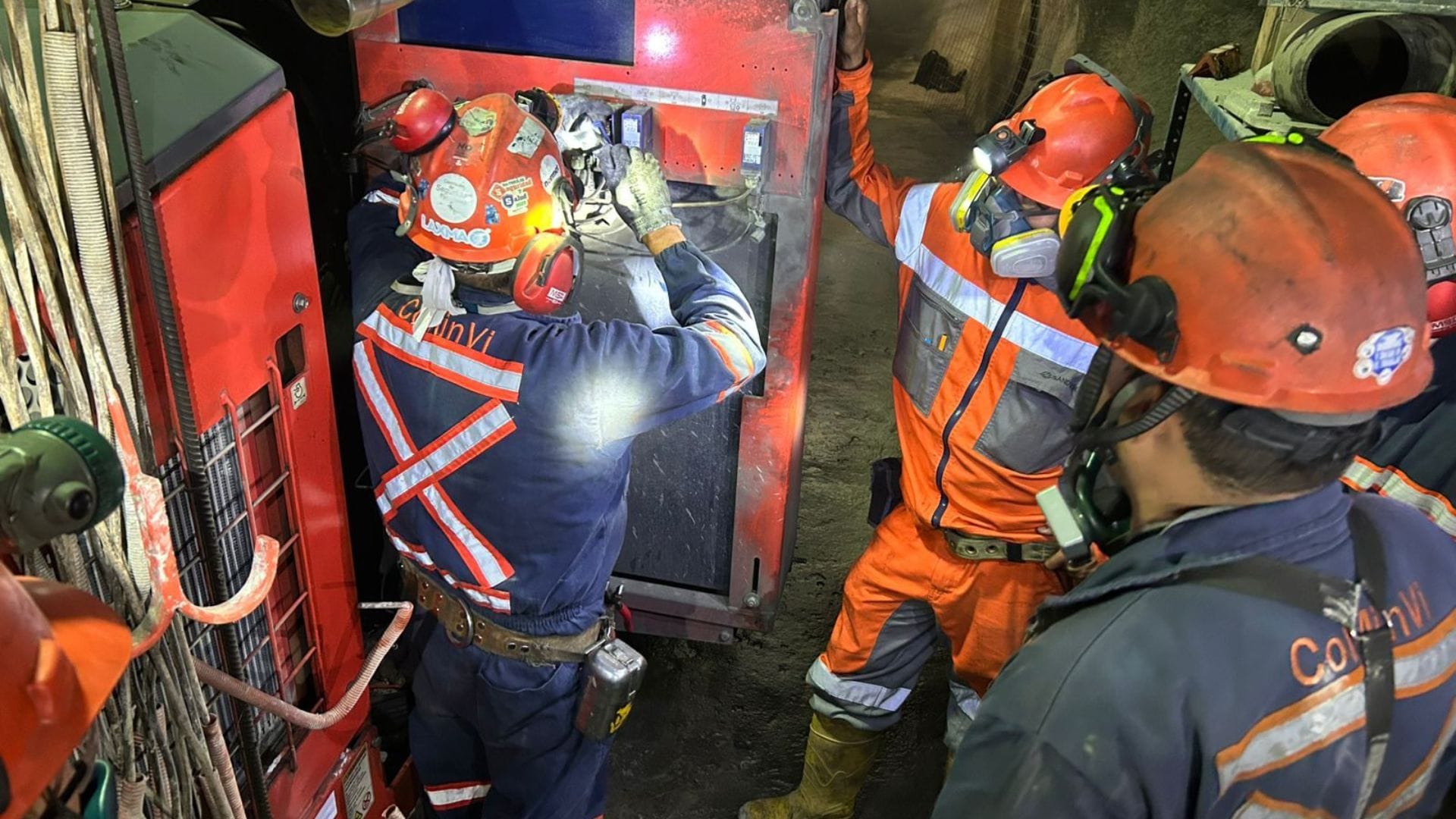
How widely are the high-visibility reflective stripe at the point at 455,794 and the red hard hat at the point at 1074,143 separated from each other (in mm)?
2086

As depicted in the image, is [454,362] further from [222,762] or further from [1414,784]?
[1414,784]

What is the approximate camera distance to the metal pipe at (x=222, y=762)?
1.94 metres

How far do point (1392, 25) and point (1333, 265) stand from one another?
2.20 metres

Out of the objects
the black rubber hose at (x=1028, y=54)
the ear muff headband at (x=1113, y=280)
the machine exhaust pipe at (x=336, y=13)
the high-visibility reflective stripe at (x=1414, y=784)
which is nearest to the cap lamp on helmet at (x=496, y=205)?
the machine exhaust pipe at (x=336, y=13)

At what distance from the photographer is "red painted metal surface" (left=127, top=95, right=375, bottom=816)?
1.81m

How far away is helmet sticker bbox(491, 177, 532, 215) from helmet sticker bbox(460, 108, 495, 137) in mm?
117

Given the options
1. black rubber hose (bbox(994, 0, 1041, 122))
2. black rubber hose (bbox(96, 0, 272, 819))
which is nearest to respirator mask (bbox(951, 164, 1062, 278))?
black rubber hose (bbox(96, 0, 272, 819))

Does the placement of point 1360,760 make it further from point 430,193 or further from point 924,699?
point 924,699

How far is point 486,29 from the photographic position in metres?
2.85

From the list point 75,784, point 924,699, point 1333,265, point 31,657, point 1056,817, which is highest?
point 1333,265

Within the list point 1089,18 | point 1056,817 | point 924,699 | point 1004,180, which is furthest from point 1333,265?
point 1089,18

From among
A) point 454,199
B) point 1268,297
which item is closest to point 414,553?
point 454,199

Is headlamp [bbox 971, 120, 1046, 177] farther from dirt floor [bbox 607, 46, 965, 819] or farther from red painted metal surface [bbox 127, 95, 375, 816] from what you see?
dirt floor [bbox 607, 46, 965, 819]

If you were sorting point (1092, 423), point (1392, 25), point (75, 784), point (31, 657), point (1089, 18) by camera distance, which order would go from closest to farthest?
point (31, 657) → point (75, 784) → point (1092, 423) → point (1392, 25) → point (1089, 18)
